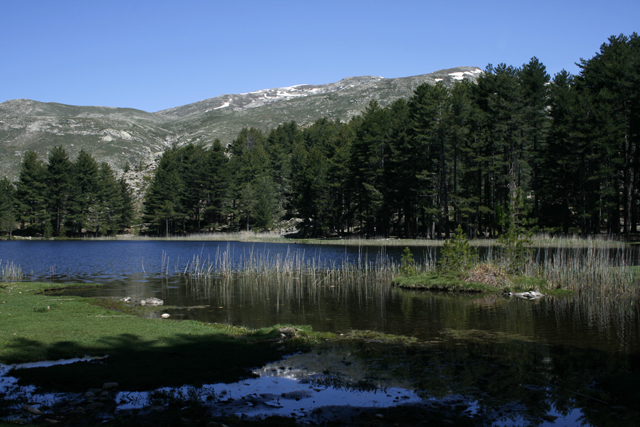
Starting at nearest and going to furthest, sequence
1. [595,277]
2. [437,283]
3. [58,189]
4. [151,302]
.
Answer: [151,302] < [595,277] < [437,283] < [58,189]

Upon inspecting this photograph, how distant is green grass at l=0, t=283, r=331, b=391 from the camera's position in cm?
916

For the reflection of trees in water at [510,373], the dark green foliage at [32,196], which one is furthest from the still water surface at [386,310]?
the dark green foliage at [32,196]

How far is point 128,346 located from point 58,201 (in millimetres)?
89768

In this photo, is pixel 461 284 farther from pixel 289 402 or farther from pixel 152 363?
pixel 152 363

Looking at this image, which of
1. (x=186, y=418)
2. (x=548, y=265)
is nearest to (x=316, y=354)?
(x=186, y=418)

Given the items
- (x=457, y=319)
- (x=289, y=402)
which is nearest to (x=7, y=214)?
(x=457, y=319)

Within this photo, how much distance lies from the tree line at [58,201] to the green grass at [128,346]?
81.4 meters

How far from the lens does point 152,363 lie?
10109 millimetres

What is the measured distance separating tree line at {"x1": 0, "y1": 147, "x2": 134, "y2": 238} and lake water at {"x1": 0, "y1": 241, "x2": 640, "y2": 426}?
66.1m

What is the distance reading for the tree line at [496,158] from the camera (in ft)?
149

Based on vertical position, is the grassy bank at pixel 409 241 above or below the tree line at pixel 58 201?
below

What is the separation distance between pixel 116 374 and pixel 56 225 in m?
92.9

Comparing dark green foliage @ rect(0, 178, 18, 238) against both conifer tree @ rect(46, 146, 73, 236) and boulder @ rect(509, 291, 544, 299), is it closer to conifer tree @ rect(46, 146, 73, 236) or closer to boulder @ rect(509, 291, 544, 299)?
conifer tree @ rect(46, 146, 73, 236)

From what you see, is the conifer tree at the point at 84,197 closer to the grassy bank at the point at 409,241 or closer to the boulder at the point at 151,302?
the grassy bank at the point at 409,241
